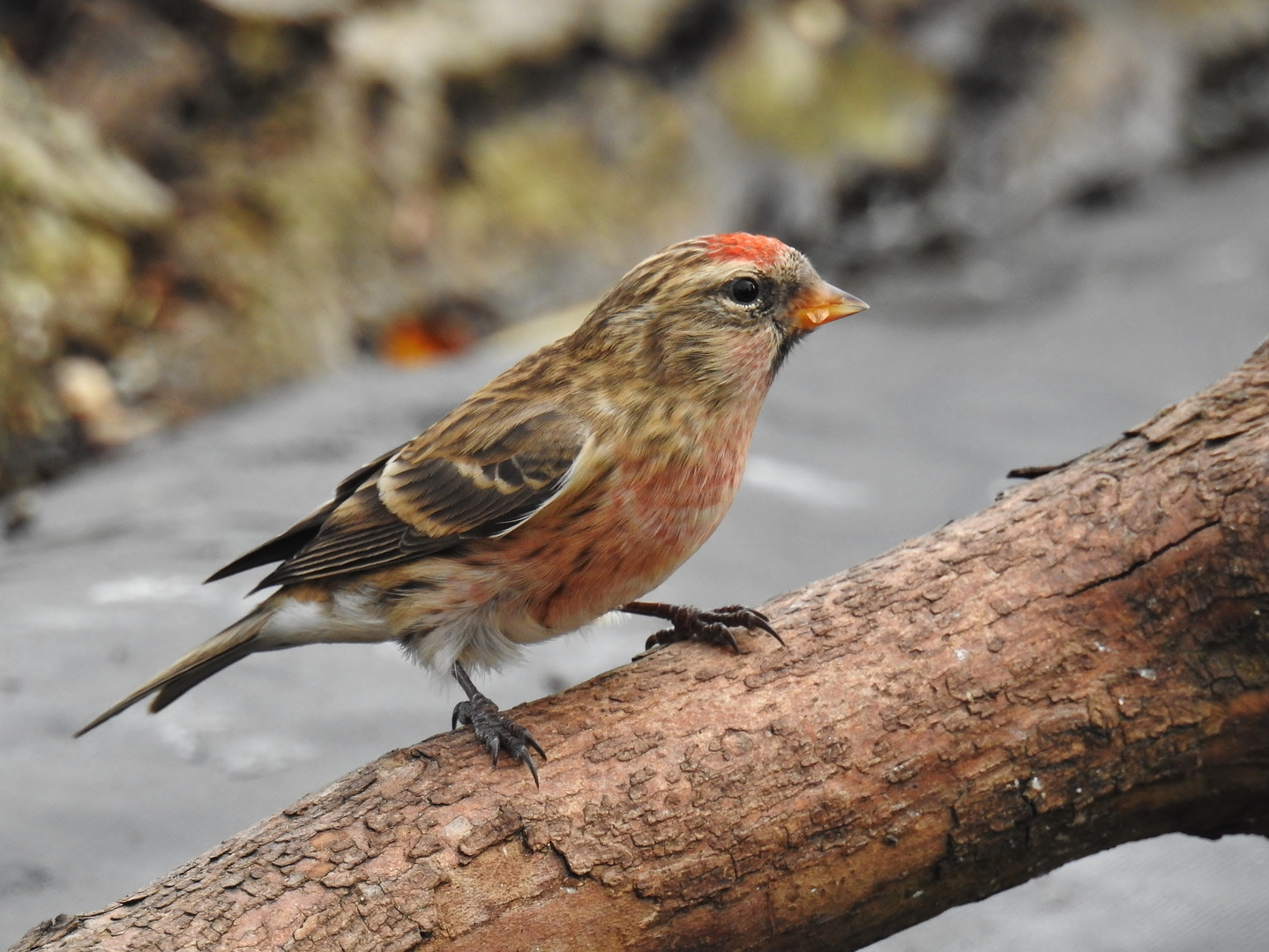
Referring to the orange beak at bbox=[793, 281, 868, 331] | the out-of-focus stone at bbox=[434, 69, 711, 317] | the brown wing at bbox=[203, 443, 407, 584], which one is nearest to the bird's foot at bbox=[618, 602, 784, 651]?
the orange beak at bbox=[793, 281, 868, 331]

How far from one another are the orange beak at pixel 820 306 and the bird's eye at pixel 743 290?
0.10 m

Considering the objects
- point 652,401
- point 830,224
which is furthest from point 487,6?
point 652,401

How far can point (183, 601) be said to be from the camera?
171 inches

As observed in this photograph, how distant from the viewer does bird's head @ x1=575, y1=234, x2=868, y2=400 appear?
3.01 metres

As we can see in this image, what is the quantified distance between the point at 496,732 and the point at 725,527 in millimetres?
2327

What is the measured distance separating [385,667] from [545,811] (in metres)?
1.70

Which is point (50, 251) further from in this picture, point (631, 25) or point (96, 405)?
point (631, 25)

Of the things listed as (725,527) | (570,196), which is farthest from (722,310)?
(570,196)

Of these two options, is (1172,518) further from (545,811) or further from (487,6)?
(487,6)

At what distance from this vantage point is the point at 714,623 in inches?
116

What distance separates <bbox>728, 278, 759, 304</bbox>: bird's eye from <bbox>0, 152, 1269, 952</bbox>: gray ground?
1134 millimetres

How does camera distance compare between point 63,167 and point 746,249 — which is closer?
point 746,249

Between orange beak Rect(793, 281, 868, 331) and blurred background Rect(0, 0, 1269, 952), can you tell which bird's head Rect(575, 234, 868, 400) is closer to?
orange beak Rect(793, 281, 868, 331)

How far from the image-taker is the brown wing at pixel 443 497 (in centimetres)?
292
